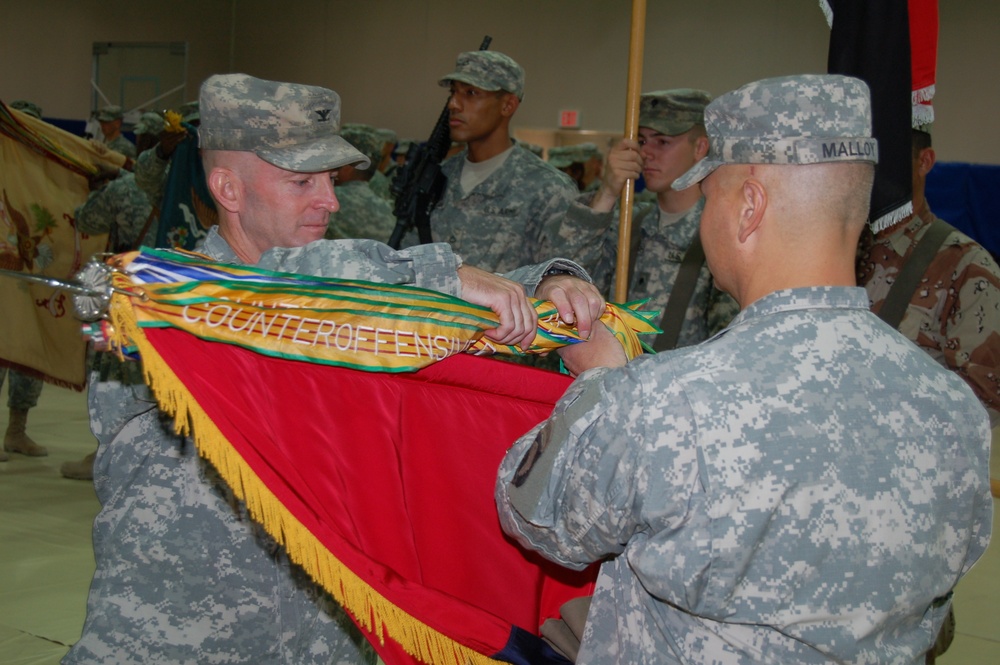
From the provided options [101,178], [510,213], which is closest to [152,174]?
[101,178]

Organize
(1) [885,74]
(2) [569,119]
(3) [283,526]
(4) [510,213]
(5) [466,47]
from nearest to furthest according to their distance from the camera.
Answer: (3) [283,526]
(1) [885,74]
(4) [510,213]
(2) [569,119]
(5) [466,47]

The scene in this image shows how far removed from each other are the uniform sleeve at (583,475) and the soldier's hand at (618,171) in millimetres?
1610

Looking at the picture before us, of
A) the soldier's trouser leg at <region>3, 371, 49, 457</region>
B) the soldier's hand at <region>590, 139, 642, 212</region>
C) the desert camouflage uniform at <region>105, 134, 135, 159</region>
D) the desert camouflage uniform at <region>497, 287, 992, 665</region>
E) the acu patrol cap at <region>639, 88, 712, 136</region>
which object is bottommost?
the soldier's trouser leg at <region>3, 371, 49, 457</region>

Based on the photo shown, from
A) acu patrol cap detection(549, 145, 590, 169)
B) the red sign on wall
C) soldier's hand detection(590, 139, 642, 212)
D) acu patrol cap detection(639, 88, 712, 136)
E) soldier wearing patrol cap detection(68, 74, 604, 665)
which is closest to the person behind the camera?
soldier wearing patrol cap detection(68, 74, 604, 665)

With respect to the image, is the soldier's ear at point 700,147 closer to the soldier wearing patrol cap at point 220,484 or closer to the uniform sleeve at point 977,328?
the uniform sleeve at point 977,328

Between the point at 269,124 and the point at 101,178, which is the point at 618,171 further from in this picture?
the point at 101,178

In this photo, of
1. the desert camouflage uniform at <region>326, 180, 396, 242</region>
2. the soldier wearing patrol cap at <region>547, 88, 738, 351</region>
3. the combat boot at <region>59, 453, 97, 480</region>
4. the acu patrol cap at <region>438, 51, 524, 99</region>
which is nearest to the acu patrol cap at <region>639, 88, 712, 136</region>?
the soldier wearing patrol cap at <region>547, 88, 738, 351</region>

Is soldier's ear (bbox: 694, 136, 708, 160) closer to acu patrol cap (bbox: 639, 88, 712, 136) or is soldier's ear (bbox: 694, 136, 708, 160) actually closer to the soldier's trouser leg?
acu patrol cap (bbox: 639, 88, 712, 136)

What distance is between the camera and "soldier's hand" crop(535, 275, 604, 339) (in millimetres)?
1716

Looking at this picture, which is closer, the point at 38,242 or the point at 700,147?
the point at 700,147

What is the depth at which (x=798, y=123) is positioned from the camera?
1275 millimetres

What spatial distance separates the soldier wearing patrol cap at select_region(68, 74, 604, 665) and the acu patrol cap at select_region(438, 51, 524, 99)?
2.13m

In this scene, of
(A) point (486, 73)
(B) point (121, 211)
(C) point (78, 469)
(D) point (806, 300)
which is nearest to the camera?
(D) point (806, 300)

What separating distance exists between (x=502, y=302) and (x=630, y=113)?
3.52 ft
